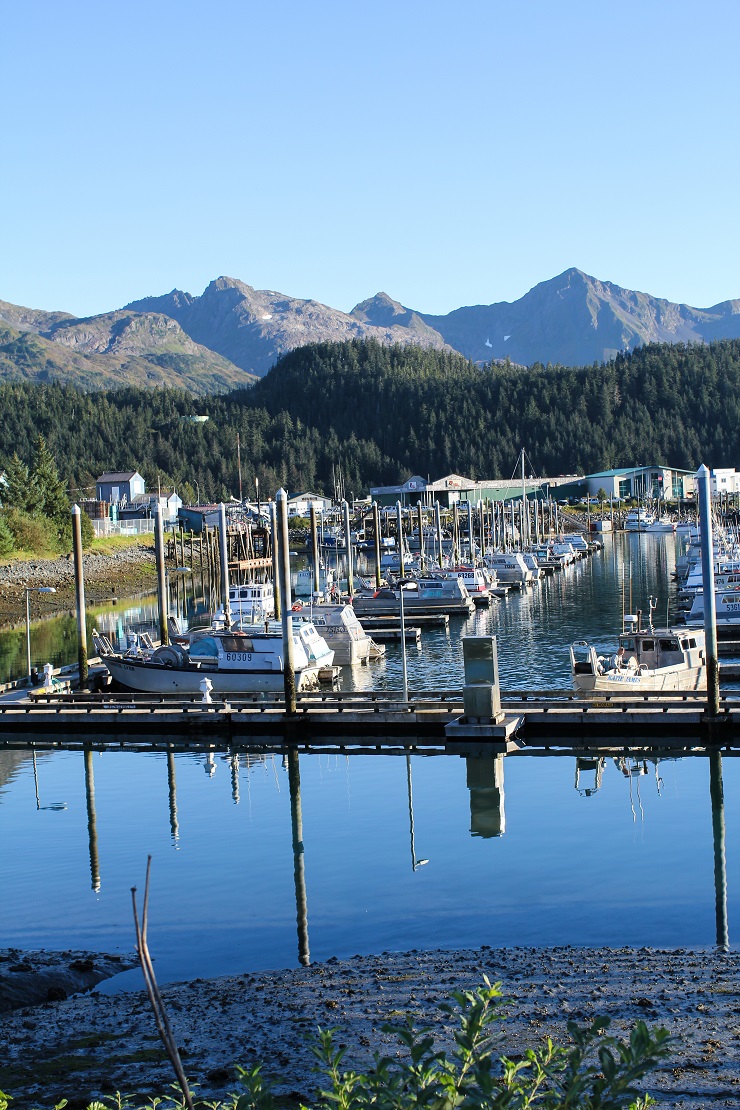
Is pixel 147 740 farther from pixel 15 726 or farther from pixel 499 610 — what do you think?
pixel 499 610

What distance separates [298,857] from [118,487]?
14762cm

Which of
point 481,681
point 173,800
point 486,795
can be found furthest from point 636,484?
point 173,800

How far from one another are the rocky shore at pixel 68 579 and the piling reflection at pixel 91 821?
47.7 m

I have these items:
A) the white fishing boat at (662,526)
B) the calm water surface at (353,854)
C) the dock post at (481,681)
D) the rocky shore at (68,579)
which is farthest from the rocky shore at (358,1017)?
the white fishing boat at (662,526)

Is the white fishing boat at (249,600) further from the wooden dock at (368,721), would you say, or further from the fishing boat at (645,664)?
the fishing boat at (645,664)

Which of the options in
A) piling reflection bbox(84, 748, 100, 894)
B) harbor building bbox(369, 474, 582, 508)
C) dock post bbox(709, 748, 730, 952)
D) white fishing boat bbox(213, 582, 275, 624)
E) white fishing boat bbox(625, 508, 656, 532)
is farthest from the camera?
harbor building bbox(369, 474, 582, 508)

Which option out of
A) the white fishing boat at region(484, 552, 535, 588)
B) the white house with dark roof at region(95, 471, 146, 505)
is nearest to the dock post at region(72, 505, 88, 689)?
the white fishing boat at region(484, 552, 535, 588)

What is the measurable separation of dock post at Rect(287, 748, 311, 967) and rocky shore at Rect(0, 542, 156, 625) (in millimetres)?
51662

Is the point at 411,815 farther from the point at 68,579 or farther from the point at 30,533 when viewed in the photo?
the point at 30,533

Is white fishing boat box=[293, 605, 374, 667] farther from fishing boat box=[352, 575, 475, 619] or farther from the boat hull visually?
fishing boat box=[352, 575, 475, 619]

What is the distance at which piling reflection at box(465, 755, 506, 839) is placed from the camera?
2356cm

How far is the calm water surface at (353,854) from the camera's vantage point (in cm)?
1709

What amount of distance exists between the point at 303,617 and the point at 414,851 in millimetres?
28519

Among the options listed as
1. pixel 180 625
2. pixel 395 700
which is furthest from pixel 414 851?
pixel 180 625
